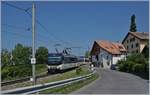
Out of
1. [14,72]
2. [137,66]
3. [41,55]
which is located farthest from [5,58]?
[14,72]

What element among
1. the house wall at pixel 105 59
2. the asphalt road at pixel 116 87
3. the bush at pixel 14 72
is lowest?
the asphalt road at pixel 116 87

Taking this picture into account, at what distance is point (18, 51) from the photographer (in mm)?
134875

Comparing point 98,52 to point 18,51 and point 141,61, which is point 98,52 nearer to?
point 18,51

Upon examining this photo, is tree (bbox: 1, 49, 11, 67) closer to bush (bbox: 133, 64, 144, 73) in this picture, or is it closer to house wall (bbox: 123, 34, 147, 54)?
house wall (bbox: 123, 34, 147, 54)

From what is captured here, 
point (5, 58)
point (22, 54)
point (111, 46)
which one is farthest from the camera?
point (22, 54)

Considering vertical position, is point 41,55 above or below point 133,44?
below

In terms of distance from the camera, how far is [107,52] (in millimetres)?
108062

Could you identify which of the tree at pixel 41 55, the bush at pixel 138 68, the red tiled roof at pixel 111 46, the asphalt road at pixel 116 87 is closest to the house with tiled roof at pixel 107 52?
the red tiled roof at pixel 111 46

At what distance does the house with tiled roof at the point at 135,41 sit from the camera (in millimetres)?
94750

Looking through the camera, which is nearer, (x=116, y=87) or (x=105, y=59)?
(x=116, y=87)

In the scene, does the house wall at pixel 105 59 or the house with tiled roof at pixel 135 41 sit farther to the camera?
the house wall at pixel 105 59

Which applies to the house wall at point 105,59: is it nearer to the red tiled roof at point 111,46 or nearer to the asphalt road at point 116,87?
the red tiled roof at point 111,46

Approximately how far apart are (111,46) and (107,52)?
7.22m

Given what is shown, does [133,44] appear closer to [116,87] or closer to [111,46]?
[111,46]
